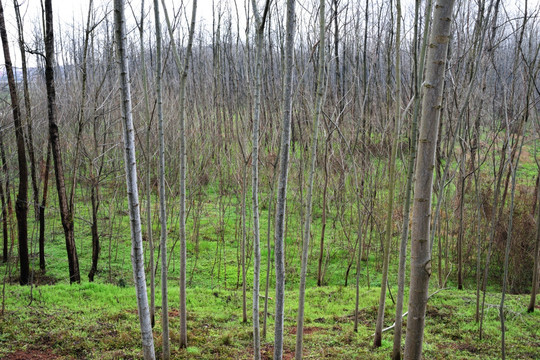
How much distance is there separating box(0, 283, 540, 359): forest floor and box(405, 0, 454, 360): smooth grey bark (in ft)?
8.62

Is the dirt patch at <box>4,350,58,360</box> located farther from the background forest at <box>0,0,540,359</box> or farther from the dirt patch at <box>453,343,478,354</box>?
the dirt patch at <box>453,343,478,354</box>

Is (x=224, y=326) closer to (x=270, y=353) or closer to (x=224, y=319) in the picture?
(x=224, y=319)

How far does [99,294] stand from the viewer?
6.92 m

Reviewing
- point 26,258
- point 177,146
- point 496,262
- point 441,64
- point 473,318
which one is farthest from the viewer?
point 177,146

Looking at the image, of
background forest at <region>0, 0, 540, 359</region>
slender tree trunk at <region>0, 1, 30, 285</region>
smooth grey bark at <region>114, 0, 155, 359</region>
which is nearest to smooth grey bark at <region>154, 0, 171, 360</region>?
background forest at <region>0, 0, 540, 359</region>

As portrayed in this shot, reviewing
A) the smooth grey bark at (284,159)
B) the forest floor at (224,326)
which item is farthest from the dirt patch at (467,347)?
the smooth grey bark at (284,159)

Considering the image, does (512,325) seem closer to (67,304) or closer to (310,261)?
(310,261)

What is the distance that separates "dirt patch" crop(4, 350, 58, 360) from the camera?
4150mm

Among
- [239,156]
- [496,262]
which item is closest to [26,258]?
[239,156]

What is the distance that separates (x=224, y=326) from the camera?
5598 mm

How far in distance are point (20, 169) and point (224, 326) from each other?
15.8 ft

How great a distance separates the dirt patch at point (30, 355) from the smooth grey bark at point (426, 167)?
13.0 ft

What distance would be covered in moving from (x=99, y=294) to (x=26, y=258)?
2.09 m

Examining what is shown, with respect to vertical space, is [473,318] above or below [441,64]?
below
